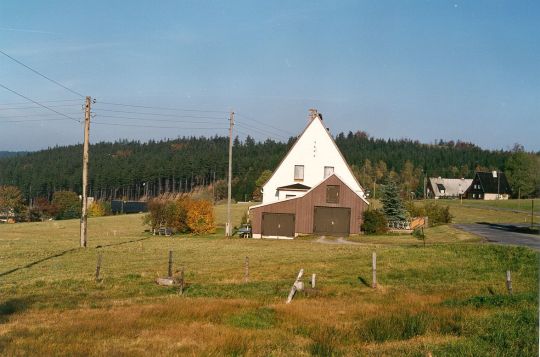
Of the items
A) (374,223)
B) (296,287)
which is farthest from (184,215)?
(296,287)

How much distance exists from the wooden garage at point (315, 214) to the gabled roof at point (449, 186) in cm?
11747

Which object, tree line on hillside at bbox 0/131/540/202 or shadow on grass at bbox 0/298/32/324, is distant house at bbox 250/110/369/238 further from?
tree line on hillside at bbox 0/131/540/202

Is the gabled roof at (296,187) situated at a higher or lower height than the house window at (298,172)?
lower

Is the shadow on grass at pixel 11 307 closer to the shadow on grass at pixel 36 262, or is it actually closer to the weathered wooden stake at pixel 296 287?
the weathered wooden stake at pixel 296 287

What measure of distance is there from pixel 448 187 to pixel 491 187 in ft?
84.1

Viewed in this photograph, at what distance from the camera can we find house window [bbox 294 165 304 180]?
58531 millimetres

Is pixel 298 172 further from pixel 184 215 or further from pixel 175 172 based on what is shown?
pixel 175 172

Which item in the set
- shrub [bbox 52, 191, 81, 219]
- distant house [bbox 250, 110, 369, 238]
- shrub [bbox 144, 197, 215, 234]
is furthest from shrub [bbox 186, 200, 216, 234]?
shrub [bbox 52, 191, 81, 219]

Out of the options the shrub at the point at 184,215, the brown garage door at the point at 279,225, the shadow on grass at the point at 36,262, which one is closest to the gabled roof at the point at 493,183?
the shrub at the point at 184,215

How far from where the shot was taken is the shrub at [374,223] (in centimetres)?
5150

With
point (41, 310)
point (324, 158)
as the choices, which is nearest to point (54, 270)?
point (41, 310)

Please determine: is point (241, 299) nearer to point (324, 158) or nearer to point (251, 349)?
point (251, 349)

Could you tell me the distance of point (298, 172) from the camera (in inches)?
2307

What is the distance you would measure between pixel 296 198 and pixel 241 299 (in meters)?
33.8
